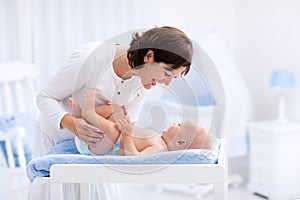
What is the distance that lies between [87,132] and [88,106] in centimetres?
10

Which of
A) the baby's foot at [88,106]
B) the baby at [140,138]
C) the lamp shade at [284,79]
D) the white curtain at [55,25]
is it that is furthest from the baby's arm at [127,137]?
the lamp shade at [284,79]

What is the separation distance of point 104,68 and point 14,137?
3.70 feet

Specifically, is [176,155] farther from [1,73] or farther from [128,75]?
[1,73]

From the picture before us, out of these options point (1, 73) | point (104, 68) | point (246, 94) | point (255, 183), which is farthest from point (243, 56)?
point (104, 68)

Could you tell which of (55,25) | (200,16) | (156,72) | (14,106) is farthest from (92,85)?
(200,16)

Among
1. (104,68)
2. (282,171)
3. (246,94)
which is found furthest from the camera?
(246,94)

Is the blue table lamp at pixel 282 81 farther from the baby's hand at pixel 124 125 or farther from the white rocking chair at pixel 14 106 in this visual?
the baby's hand at pixel 124 125

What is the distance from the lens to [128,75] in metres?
1.89

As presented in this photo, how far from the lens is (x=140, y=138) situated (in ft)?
6.32

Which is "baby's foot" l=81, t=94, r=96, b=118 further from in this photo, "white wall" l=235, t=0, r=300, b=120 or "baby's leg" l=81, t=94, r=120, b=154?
"white wall" l=235, t=0, r=300, b=120

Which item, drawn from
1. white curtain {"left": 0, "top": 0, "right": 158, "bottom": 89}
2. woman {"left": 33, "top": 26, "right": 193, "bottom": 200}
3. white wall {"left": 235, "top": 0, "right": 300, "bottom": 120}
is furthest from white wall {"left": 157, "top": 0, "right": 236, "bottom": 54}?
woman {"left": 33, "top": 26, "right": 193, "bottom": 200}

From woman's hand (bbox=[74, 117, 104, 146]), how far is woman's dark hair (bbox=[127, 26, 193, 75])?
28 cm

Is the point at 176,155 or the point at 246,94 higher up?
the point at 176,155

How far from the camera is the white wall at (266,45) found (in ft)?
12.4
